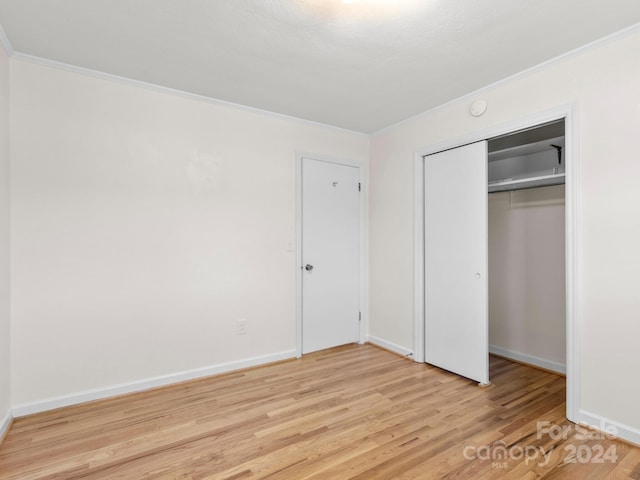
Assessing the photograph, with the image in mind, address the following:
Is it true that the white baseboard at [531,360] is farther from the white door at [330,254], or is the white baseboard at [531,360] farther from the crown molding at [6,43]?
the crown molding at [6,43]

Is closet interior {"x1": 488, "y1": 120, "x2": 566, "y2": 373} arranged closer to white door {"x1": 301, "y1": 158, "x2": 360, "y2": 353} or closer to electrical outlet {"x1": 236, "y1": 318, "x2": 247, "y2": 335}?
white door {"x1": 301, "y1": 158, "x2": 360, "y2": 353}

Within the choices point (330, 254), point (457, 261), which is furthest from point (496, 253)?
point (330, 254)

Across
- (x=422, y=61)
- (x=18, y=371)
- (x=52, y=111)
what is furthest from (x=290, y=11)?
(x=18, y=371)

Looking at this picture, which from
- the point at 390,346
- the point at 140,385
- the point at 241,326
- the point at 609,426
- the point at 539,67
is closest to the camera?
the point at 609,426

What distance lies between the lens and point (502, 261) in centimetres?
367

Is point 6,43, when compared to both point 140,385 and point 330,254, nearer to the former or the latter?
point 140,385

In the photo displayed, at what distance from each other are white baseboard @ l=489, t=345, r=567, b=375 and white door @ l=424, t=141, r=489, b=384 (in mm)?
822

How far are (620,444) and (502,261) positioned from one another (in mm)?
1914

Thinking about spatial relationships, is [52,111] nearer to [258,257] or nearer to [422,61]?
[258,257]

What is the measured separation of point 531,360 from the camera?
3375 mm

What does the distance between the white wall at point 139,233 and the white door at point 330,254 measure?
0.21 metres

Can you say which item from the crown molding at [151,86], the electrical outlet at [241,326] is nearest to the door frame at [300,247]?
the crown molding at [151,86]

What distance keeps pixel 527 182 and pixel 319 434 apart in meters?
2.74

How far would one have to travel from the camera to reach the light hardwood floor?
1859mm
